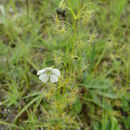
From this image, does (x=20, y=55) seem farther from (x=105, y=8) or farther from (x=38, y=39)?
(x=105, y=8)

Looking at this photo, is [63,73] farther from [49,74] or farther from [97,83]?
[97,83]

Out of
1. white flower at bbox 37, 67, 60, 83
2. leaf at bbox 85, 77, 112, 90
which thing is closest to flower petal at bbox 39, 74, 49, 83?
white flower at bbox 37, 67, 60, 83

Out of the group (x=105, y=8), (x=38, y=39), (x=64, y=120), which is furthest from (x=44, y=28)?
(x=64, y=120)

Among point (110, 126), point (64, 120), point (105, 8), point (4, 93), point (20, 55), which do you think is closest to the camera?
point (64, 120)

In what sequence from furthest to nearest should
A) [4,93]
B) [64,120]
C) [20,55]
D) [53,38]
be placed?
[53,38] → [20,55] → [4,93] → [64,120]

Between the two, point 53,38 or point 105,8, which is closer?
point 53,38

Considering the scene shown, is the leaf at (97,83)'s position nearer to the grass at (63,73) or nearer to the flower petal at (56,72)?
the grass at (63,73)

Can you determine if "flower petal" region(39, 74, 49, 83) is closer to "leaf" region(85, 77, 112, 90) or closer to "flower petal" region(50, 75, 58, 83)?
"flower petal" region(50, 75, 58, 83)

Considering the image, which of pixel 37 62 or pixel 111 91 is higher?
pixel 37 62
